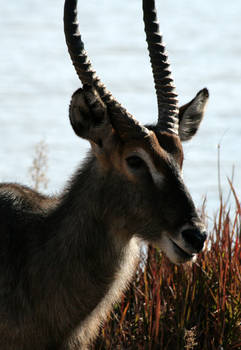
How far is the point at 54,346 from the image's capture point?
6.46 metres

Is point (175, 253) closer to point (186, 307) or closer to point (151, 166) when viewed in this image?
point (151, 166)

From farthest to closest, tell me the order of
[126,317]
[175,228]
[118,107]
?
[126,317]
[118,107]
[175,228]

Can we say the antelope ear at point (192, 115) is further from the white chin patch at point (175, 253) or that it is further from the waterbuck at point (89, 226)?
the white chin patch at point (175, 253)

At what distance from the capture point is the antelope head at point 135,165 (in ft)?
20.0

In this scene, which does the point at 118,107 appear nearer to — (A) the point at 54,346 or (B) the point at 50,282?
(B) the point at 50,282

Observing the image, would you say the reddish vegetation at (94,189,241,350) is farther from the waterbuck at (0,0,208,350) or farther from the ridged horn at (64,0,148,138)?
the ridged horn at (64,0,148,138)

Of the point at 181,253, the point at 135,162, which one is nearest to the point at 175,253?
the point at 181,253

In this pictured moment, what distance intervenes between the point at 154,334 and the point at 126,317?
670 mm

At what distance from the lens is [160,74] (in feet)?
23.8

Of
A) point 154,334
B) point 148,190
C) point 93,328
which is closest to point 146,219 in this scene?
point 148,190

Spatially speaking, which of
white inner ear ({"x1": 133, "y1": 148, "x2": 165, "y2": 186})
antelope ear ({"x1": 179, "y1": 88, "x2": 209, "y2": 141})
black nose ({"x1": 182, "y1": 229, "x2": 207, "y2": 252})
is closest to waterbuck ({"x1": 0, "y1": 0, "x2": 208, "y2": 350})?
white inner ear ({"x1": 133, "y1": 148, "x2": 165, "y2": 186})

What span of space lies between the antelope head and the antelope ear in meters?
0.62

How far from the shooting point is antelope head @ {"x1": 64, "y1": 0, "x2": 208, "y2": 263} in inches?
240

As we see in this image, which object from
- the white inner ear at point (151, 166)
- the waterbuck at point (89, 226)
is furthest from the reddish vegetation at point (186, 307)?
the white inner ear at point (151, 166)
